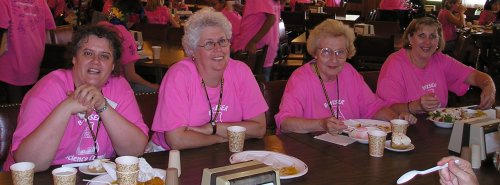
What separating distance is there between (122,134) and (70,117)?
0.21 metres

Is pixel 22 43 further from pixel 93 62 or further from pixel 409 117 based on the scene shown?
pixel 409 117

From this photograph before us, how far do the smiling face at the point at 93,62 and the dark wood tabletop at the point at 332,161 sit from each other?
0.40m

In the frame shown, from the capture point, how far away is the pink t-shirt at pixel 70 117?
2.19m

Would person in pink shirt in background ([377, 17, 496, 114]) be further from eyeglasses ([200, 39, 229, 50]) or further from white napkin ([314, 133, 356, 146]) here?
eyeglasses ([200, 39, 229, 50])

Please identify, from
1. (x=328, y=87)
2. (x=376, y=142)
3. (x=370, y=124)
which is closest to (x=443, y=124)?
(x=370, y=124)

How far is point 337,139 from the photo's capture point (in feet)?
8.37

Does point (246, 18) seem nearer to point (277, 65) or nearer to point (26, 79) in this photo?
point (277, 65)

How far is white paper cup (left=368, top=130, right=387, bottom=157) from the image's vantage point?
2.28 metres

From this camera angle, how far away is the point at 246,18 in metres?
4.90

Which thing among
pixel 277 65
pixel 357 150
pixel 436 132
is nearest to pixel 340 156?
pixel 357 150

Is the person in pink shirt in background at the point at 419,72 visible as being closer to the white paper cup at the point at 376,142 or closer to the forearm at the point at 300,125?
the forearm at the point at 300,125

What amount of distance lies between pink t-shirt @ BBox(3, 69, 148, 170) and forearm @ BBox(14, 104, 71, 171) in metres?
0.09

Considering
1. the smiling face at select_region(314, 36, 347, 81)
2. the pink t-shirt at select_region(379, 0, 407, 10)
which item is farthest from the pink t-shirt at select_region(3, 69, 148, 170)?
the pink t-shirt at select_region(379, 0, 407, 10)

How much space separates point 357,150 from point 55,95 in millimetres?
1238
